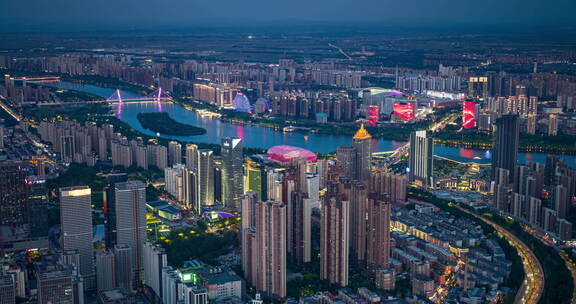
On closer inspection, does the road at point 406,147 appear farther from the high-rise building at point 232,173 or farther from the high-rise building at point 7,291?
the high-rise building at point 7,291

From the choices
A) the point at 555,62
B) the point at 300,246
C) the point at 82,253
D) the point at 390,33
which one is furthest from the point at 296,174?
the point at 390,33

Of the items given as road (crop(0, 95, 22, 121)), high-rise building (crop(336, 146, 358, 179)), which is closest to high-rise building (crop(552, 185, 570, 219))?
high-rise building (crop(336, 146, 358, 179))

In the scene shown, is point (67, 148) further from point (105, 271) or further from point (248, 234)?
point (248, 234)

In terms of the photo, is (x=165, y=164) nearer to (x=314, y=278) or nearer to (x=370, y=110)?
(x=314, y=278)

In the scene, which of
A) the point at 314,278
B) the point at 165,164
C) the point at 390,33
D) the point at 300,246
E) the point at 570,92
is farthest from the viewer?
the point at 390,33

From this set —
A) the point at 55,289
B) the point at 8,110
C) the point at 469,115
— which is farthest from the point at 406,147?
the point at 55,289
